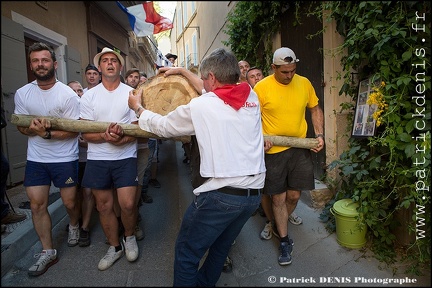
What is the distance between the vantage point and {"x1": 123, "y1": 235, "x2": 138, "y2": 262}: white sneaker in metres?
2.89

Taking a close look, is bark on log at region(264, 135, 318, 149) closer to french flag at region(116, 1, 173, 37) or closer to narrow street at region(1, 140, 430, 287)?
narrow street at region(1, 140, 430, 287)

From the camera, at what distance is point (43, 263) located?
→ 2682 millimetres

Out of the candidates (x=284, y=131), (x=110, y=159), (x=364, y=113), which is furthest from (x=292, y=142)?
(x=110, y=159)

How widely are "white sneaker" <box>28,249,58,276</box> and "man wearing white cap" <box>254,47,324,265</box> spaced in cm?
204

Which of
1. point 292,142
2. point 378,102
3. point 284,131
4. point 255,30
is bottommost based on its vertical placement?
point 292,142

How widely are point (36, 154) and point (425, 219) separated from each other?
3.38m

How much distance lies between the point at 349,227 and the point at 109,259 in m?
2.26

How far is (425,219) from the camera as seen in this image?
2.56m

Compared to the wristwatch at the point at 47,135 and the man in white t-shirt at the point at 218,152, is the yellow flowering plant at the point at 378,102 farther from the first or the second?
the wristwatch at the point at 47,135

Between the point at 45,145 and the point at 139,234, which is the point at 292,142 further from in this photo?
the point at 45,145

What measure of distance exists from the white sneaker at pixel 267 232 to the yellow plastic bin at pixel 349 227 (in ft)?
2.27

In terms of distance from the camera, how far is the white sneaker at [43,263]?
8.55 ft

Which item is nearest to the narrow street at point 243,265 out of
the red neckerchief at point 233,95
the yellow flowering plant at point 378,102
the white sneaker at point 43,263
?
the white sneaker at point 43,263

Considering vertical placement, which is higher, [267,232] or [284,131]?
[284,131]
